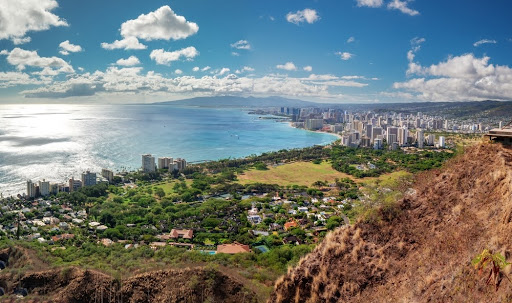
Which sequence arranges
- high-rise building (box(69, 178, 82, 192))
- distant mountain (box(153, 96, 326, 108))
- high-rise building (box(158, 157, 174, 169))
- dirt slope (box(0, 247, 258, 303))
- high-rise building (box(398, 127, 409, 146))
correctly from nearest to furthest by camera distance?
dirt slope (box(0, 247, 258, 303)) → high-rise building (box(69, 178, 82, 192)) → high-rise building (box(158, 157, 174, 169)) → high-rise building (box(398, 127, 409, 146)) → distant mountain (box(153, 96, 326, 108))

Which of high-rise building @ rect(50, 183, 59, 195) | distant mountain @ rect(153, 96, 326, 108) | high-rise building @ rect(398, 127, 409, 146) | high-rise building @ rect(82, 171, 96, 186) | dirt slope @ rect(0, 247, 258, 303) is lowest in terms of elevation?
high-rise building @ rect(50, 183, 59, 195)

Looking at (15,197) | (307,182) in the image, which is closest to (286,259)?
(307,182)

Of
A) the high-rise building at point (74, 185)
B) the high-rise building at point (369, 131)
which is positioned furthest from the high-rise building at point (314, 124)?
the high-rise building at point (74, 185)

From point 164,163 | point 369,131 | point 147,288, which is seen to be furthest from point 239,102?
point 147,288

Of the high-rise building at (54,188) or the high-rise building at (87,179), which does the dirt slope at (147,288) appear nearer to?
the high-rise building at (54,188)

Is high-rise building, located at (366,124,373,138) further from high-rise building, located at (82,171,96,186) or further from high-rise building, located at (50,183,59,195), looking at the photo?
high-rise building, located at (50,183,59,195)

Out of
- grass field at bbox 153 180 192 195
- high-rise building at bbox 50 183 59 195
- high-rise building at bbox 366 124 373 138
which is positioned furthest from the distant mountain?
high-rise building at bbox 50 183 59 195
